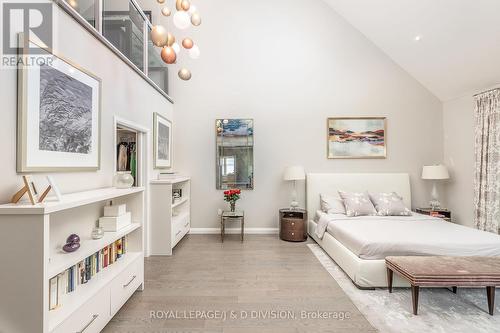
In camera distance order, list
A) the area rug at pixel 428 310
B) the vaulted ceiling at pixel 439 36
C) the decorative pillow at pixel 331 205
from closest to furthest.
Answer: the area rug at pixel 428 310
the vaulted ceiling at pixel 439 36
the decorative pillow at pixel 331 205

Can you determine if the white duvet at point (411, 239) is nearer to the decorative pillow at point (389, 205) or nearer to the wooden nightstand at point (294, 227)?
the decorative pillow at point (389, 205)

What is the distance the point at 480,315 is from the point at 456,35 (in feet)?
11.5

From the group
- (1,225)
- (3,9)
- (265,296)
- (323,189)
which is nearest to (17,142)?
(1,225)

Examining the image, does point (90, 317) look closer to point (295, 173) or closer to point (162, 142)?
point (162, 142)

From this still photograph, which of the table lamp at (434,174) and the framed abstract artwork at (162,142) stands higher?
the framed abstract artwork at (162,142)

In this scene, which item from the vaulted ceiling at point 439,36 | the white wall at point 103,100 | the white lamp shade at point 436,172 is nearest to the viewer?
the white wall at point 103,100

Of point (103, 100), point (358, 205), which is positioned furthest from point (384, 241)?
point (103, 100)

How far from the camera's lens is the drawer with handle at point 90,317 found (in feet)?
4.91

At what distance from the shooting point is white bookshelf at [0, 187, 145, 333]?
50.5 inches

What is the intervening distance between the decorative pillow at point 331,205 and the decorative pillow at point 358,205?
12 centimetres

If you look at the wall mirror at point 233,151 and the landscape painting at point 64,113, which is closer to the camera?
the landscape painting at point 64,113

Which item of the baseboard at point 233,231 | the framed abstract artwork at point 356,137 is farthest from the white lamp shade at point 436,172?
the baseboard at point 233,231

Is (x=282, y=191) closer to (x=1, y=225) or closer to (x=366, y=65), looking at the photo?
(x=366, y=65)

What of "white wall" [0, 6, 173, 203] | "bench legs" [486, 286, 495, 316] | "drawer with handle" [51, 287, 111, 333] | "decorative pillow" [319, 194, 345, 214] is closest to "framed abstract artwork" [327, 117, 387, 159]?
"decorative pillow" [319, 194, 345, 214]
